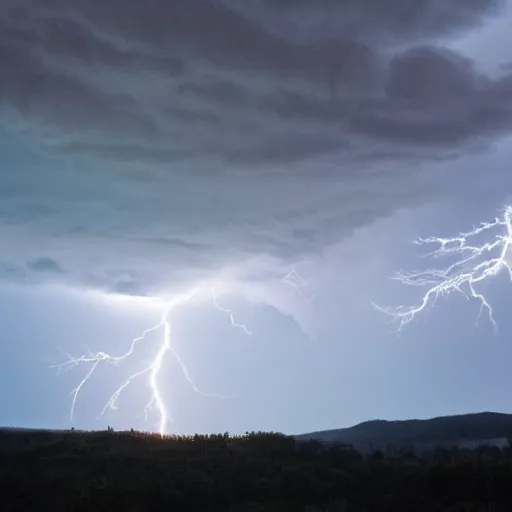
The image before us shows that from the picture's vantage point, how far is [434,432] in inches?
2719

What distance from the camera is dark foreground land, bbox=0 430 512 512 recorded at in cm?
2495

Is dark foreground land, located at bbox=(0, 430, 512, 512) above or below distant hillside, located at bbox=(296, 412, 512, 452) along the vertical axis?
below

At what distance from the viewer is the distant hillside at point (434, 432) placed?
202 ft

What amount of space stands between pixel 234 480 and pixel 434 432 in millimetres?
43562

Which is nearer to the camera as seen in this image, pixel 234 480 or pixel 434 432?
pixel 234 480

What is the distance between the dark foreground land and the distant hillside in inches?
870

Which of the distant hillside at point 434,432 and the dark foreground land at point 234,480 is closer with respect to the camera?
the dark foreground land at point 234,480

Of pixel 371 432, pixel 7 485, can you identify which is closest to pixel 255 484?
pixel 7 485

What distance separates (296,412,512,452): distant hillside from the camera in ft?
202

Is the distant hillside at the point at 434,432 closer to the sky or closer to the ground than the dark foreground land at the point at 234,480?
closer to the sky

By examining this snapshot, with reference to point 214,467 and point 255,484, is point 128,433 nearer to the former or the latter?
point 214,467

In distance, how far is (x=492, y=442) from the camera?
58031 mm

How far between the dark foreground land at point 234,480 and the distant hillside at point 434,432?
2210cm

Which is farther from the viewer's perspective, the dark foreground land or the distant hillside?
the distant hillside
